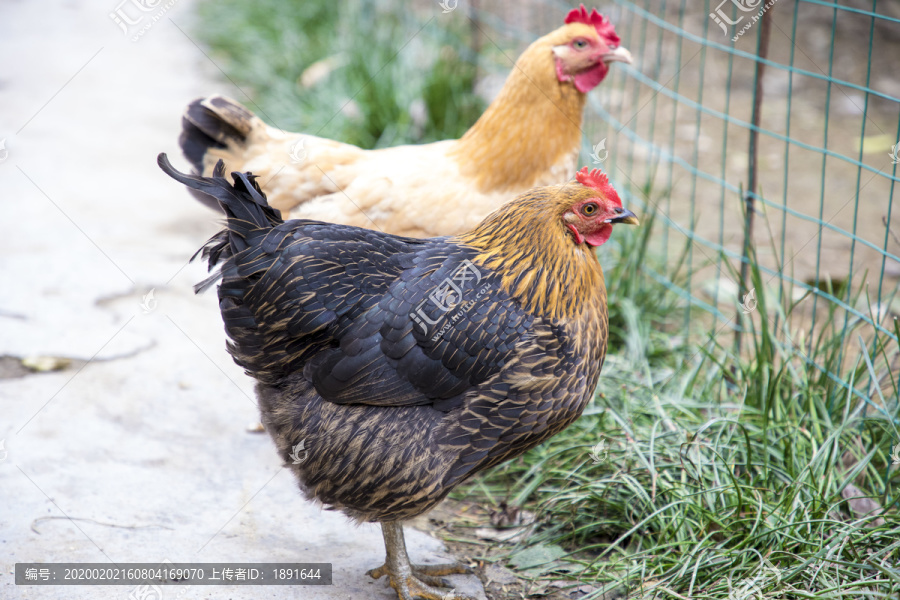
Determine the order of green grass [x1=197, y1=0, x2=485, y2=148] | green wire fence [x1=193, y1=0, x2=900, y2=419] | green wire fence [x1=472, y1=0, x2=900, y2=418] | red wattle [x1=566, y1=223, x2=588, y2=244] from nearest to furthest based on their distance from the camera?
red wattle [x1=566, y1=223, x2=588, y2=244] → green wire fence [x1=472, y1=0, x2=900, y2=418] → green wire fence [x1=193, y1=0, x2=900, y2=419] → green grass [x1=197, y1=0, x2=485, y2=148]

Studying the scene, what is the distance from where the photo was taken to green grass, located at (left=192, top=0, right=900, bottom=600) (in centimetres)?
234

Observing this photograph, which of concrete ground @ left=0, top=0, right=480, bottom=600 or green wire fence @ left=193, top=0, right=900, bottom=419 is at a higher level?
green wire fence @ left=193, top=0, right=900, bottom=419

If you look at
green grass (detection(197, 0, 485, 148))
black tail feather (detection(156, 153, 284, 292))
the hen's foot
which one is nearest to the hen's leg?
the hen's foot

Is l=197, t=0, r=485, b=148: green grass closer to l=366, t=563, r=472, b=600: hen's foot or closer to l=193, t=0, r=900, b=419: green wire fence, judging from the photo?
l=193, t=0, r=900, b=419: green wire fence

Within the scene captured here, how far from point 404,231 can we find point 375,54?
9.87ft

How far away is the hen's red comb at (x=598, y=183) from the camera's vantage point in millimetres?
2449

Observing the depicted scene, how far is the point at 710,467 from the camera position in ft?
9.12

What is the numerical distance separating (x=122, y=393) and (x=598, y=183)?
234 cm

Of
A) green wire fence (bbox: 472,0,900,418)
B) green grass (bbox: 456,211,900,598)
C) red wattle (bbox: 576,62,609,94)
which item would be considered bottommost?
green grass (bbox: 456,211,900,598)

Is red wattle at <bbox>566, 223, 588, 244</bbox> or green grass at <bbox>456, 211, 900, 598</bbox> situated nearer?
green grass at <bbox>456, 211, 900, 598</bbox>

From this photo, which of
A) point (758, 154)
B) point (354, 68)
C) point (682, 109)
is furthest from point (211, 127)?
point (682, 109)

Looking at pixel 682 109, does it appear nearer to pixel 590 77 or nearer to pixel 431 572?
pixel 590 77

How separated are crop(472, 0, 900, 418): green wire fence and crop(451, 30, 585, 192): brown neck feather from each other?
2.09 feet

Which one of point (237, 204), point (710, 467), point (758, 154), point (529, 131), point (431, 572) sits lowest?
point (431, 572)
